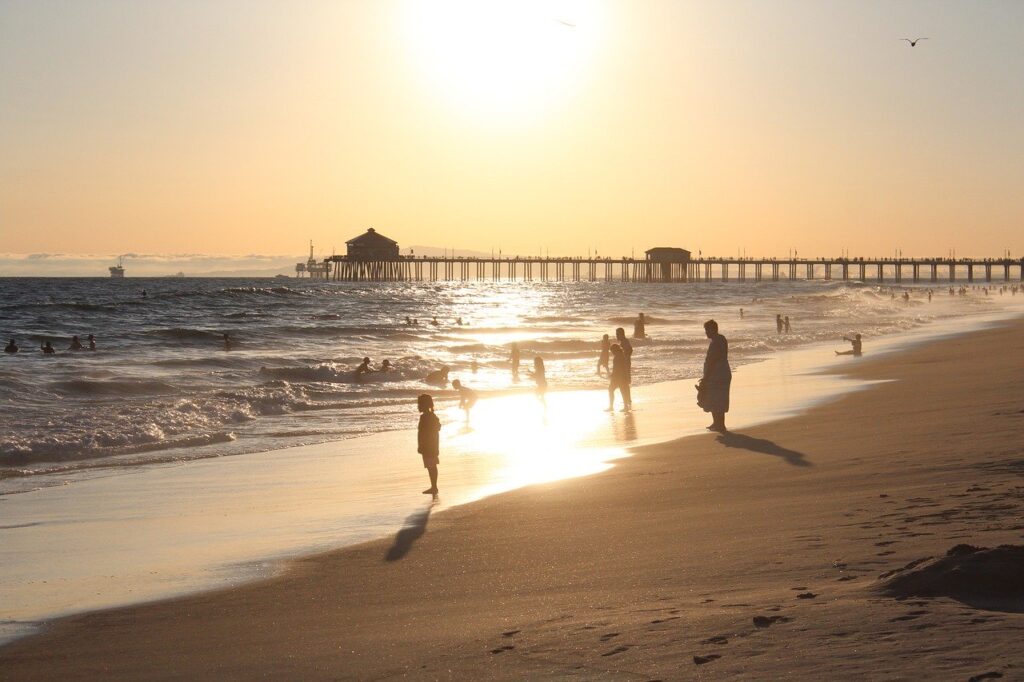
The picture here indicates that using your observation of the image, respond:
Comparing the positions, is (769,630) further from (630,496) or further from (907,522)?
(630,496)

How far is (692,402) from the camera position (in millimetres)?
18266

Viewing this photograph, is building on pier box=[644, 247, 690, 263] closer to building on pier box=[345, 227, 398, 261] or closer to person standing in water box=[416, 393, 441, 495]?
building on pier box=[345, 227, 398, 261]

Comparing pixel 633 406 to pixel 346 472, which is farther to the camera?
pixel 633 406

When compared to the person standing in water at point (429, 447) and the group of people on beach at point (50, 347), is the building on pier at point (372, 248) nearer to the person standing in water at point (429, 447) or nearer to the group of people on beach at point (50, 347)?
the group of people on beach at point (50, 347)

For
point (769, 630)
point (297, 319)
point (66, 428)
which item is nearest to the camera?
point (769, 630)

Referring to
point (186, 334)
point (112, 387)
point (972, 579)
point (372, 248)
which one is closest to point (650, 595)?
point (972, 579)

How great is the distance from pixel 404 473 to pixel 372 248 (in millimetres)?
138587

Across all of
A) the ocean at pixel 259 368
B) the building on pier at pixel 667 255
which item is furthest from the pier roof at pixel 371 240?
the ocean at pixel 259 368

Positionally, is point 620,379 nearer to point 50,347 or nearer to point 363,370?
point 363,370

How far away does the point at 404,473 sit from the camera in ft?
37.0

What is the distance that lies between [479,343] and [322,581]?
117 feet

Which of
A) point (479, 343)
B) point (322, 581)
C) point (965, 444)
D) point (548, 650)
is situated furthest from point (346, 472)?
point (479, 343)

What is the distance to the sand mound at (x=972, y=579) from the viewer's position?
439cm

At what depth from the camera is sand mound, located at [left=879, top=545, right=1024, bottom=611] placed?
439cm
